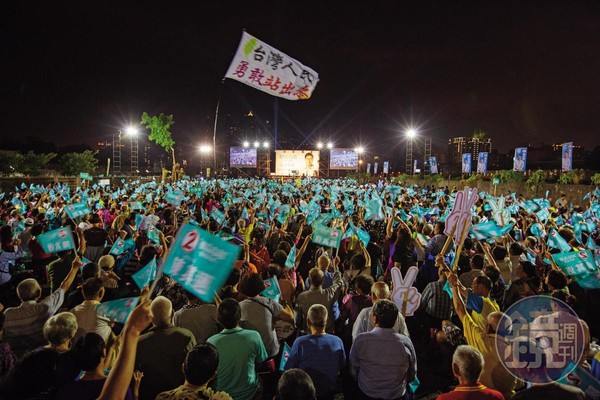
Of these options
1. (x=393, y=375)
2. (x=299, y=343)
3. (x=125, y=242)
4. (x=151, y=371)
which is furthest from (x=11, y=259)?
(x=393, y=375)

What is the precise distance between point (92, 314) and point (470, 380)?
3442 mm

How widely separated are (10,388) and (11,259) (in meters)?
5.47

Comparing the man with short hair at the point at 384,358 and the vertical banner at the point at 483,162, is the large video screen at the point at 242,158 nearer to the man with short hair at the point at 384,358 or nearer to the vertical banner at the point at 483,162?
the vertical banner at the point at 483,162

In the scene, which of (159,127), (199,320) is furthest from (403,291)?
(159,127)

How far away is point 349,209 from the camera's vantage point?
44.5 ft

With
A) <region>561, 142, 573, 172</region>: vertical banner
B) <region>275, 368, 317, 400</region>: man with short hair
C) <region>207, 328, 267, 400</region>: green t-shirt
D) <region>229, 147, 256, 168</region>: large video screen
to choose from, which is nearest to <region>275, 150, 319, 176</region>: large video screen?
<region>229, 147, 256, 168</region>: large video screen

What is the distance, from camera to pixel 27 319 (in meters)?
4.00

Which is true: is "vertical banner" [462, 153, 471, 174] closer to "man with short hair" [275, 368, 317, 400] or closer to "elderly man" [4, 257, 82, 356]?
"elderly man" [4, 257, 82, 356]

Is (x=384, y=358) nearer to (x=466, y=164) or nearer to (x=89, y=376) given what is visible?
(x=89, y=376)

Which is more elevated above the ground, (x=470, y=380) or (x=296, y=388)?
(x=296, y=388)

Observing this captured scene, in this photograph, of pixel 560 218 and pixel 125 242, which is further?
pixel 560 218

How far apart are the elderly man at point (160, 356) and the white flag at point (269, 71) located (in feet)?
24.8

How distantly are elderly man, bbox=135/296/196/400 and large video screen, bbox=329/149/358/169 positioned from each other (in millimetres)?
56959

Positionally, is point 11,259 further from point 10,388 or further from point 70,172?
point 70,172
